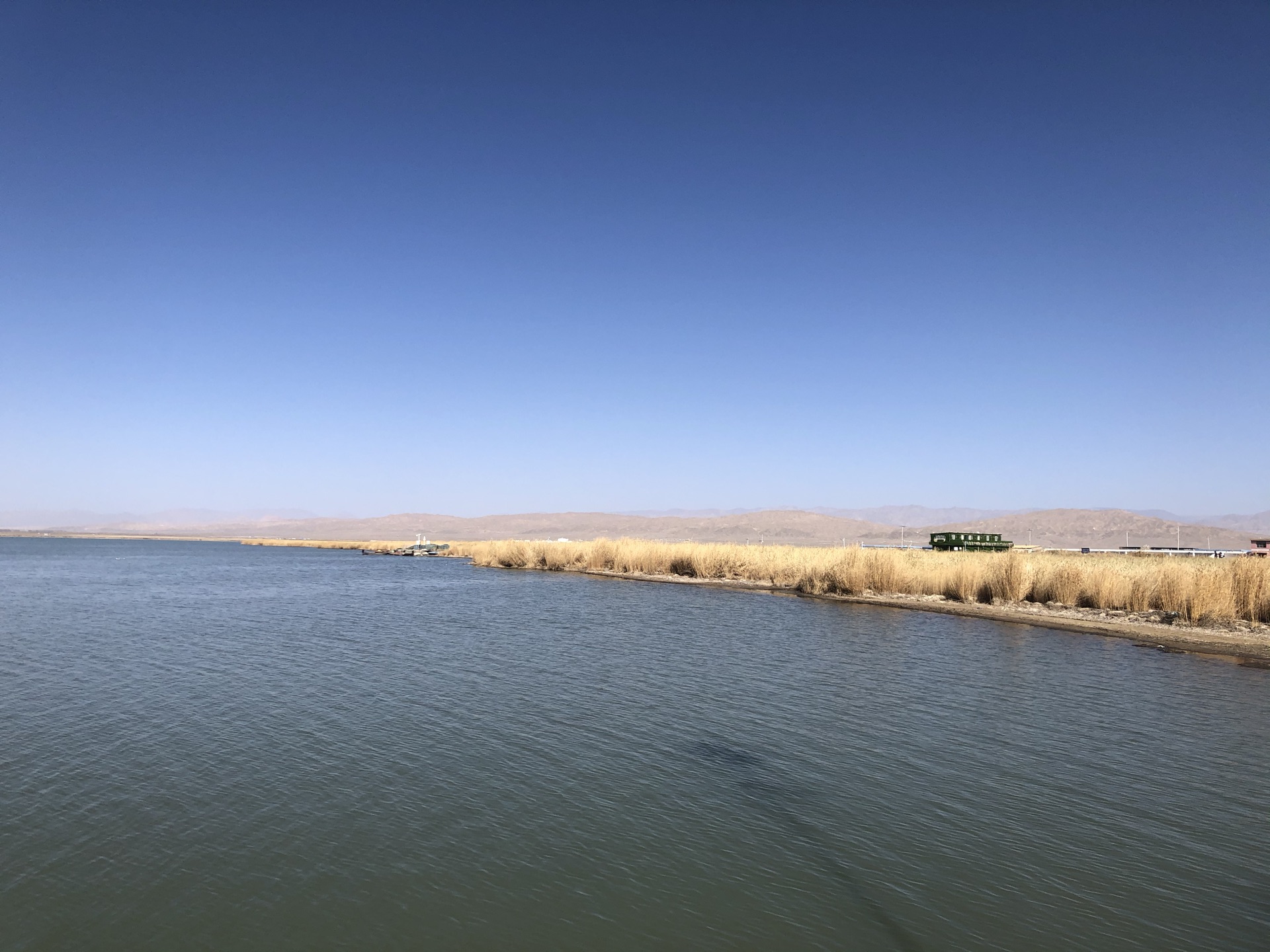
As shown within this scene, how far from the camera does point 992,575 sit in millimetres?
27516

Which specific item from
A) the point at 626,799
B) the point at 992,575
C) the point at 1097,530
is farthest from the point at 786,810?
the point at 1097,530

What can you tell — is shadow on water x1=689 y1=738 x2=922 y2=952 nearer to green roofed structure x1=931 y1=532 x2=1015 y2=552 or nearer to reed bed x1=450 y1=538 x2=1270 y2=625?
reed bed x1=450 y1=538 x2=1270 y2=625

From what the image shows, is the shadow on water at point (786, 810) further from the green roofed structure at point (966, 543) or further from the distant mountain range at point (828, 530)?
the distant mountain range at point (828, 530)

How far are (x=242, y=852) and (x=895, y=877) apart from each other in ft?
20.3

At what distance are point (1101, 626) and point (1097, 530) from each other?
106661 mm

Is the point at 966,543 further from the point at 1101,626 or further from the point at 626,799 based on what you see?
the point at 626,799

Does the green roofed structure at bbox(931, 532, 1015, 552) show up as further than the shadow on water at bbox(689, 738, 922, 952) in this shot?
Yes

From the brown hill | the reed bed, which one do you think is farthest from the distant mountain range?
the reed bed

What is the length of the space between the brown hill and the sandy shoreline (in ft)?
236

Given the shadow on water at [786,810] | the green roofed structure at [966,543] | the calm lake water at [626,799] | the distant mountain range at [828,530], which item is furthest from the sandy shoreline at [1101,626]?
the distant mountain range at [828,530]

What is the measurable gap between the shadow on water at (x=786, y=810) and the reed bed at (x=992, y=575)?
18.7 meters

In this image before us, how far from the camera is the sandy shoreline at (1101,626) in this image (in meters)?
18.0

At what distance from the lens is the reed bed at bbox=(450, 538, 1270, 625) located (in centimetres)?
2086

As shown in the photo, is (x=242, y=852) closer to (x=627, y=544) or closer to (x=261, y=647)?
(x=261, y=647)
